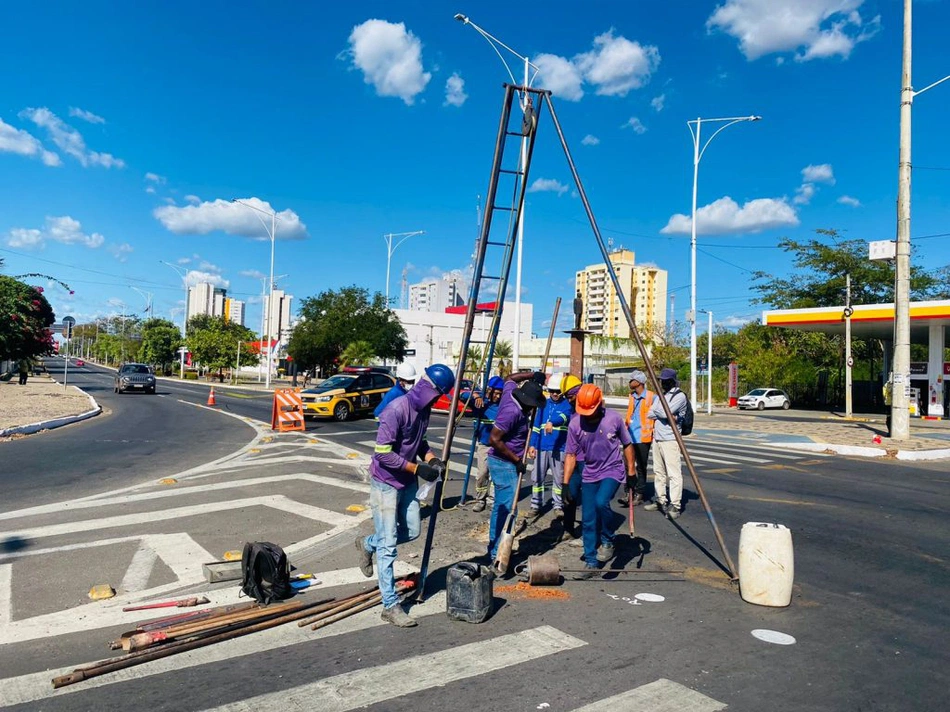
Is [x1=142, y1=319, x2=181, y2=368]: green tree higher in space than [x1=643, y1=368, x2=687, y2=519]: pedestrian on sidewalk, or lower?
higher

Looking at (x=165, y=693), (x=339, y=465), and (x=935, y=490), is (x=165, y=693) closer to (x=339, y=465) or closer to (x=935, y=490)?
(x=339, y=465)

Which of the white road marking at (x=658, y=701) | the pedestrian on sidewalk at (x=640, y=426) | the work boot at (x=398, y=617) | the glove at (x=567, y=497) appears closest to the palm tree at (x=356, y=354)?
the pedestrian on sidewalk at (x=640, y=426)

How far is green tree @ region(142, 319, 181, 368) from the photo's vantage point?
3388 inches

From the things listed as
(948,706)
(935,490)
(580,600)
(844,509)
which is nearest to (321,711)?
(580,600)

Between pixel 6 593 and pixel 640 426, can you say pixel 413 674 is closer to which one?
pixel 6 593

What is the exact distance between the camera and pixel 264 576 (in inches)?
216

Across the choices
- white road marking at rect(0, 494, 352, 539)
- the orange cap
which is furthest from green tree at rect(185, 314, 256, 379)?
the orange cap

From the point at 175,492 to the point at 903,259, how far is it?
19032mm

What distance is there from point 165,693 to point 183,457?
402 inches

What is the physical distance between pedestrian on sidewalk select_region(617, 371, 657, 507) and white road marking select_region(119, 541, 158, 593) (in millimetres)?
5776

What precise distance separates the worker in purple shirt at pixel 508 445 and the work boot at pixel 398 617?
1681mm

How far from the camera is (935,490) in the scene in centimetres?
1177

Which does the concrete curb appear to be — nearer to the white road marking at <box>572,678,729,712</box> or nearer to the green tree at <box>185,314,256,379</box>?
the white road marking at <box>572,678,729,712</box>

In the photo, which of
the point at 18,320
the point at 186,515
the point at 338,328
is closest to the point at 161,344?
the point at 338,328
